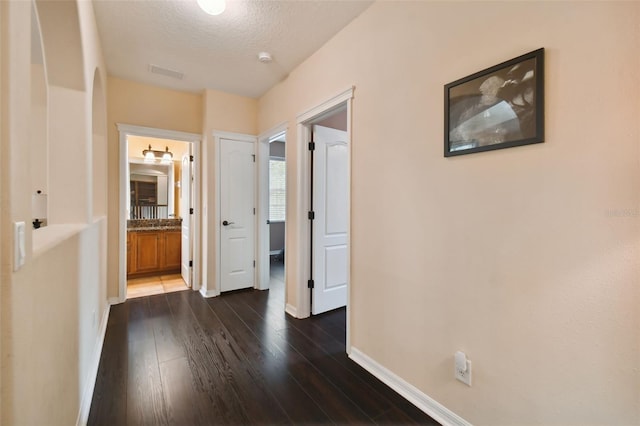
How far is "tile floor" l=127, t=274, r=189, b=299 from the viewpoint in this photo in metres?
3.72

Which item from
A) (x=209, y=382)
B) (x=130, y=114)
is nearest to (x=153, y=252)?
(x=130, y=114)

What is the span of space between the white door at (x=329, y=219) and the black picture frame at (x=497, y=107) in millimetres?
1559

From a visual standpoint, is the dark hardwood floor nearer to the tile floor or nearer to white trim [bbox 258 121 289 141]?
the tile floor

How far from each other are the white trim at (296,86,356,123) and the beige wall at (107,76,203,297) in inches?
71.4

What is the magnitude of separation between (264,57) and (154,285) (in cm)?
340

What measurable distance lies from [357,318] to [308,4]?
2.33 m

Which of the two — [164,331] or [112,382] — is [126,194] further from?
[112,382]

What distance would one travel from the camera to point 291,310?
3.00 metres

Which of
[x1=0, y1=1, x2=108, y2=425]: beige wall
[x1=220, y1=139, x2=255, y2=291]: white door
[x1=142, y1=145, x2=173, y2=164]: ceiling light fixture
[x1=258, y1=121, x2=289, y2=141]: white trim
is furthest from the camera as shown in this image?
[x1=142, y1=145, x2=173, y2=164]: ceiling light fixture

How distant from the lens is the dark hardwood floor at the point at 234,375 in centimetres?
160

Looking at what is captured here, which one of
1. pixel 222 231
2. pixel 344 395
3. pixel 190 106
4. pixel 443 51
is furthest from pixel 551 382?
pixel 190 106

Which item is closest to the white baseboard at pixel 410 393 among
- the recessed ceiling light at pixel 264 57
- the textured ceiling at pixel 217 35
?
the textured ceiling at pixel 217 35

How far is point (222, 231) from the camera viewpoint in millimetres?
3656

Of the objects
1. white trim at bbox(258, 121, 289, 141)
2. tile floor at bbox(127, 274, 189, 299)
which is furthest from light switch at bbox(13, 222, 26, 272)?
tile floor at bbox(127, 274, 189, 299)
